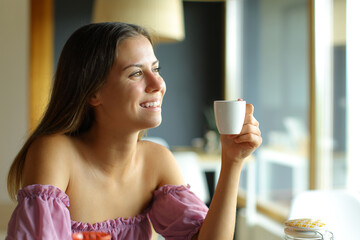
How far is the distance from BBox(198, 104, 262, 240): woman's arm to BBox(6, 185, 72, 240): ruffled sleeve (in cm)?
39

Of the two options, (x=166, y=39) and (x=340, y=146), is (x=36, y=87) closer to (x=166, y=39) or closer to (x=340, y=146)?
(x=166, y=39)

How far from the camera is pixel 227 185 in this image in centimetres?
126

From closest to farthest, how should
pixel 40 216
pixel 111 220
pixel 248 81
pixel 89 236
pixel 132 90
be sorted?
pixel 89 236 < pixel 40 216 < pixel 132 90 < pixel 111 220 < pixel 248 81

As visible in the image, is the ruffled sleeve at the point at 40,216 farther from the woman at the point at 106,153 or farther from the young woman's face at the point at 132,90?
the young woman's face at the point at 132,90

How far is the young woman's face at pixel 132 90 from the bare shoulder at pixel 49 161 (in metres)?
0.16

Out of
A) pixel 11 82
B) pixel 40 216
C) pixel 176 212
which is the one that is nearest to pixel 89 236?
pixel 40 216

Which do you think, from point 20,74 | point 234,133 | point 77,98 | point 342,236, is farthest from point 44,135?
point 20,74

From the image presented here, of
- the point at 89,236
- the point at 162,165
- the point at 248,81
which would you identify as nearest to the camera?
the point at 89,236

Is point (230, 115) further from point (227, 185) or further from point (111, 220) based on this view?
point (111, 220)

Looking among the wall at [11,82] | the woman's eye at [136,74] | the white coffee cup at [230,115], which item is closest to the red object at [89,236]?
the white coffee cup at [230,115]

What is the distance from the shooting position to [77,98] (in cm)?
126

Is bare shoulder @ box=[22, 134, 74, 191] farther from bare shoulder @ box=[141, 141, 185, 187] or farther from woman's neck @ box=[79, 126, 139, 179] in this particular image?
bare shoulder @ box=[141, 141, 185, 187]

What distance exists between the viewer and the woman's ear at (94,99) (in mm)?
1285

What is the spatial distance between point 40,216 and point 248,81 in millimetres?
3447
